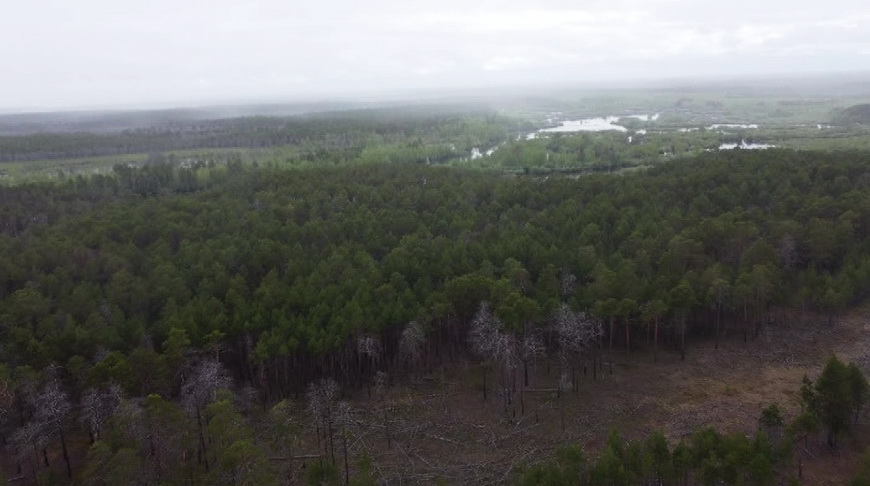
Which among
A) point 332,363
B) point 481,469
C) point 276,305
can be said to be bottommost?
point 481,469

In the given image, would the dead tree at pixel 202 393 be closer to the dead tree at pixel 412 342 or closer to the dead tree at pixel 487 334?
the dead tree at pixel 412 342

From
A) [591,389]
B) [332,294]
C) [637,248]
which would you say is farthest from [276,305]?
[637,248]

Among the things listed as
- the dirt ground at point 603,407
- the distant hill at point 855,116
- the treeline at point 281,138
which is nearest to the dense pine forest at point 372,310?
the dirt ground at point 603,407

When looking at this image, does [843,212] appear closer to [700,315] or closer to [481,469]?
[700,315]

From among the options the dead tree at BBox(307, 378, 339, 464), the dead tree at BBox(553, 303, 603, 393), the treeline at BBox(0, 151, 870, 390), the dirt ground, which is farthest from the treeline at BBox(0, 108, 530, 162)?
the dead tree at BBox(307, 378, 339, 464)

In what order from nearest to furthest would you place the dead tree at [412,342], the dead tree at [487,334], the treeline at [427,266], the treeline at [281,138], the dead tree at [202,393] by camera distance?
the dead tree at [202,393]
the dead tree at [487,334]
the dead tree at [412,342]
the treeline at [427,266]
the treeline at [281,138]

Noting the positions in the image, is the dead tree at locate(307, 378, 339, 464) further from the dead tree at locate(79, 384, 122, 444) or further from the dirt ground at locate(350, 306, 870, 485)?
the dead tree at locate(79, 384, 122, 444)

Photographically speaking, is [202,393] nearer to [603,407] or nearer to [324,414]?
[324,414]
